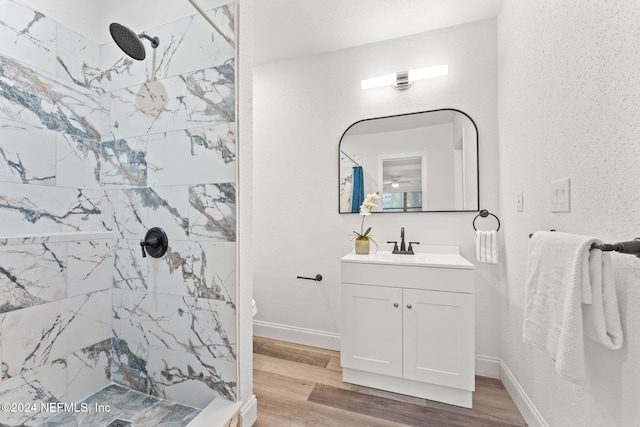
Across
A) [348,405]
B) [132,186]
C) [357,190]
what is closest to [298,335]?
[348,405]

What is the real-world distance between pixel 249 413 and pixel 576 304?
1.48m

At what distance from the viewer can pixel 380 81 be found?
2.03m

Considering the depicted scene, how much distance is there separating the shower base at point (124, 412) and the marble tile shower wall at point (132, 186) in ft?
0.19

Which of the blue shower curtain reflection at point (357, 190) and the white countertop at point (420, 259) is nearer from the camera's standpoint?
the white countertop at point (420, 259)

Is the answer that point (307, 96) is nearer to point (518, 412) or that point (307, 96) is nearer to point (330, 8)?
point (330, 8)

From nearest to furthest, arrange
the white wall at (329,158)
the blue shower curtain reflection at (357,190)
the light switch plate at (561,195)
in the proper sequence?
the light switch plate at (561,195), the white wall at (329,158), the blue shower curtain reflection at (357,190)

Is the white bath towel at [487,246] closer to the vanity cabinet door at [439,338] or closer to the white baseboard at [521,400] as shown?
the vanity cabinet door at [439,338]

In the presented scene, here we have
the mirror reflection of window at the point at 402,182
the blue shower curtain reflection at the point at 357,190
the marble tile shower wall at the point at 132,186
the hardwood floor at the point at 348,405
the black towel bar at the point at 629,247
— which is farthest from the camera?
the blue shower curtain reflection at the point at 357,190

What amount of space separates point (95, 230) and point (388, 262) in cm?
171

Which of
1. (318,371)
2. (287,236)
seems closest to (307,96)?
(287,236)

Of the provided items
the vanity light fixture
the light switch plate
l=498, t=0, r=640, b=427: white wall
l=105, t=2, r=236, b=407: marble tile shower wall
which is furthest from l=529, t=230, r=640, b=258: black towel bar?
the vanity light fixture

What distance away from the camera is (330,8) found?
178 cm

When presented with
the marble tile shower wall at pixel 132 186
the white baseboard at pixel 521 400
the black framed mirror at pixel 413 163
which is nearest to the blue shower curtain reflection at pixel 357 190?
the black framed mirror at pixel 413 163

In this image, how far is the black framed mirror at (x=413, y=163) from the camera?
6.25 ft
